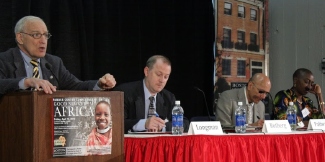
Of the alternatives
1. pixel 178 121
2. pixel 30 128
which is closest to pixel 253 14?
pixel 178 121

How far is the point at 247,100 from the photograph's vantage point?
4305 millimetres

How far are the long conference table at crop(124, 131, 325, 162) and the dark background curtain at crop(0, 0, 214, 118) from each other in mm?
1998


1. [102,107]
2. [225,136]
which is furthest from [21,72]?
[225,136]

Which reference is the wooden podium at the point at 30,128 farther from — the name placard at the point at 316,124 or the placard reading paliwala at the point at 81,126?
the name placard at the point at 316,124

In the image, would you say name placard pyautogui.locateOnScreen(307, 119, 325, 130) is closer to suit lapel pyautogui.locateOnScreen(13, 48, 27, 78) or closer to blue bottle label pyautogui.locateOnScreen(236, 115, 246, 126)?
blue bottle label pyautogui.locateOnScreen(236, 115, 246, 126)

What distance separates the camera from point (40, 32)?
2713 mm

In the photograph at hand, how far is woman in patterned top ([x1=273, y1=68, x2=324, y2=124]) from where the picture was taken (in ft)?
15.8

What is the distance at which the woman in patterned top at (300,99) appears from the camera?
15.8ft

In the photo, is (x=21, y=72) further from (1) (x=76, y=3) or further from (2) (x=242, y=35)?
(2) (x=242, y=35)

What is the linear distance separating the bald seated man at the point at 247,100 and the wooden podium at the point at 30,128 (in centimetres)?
197

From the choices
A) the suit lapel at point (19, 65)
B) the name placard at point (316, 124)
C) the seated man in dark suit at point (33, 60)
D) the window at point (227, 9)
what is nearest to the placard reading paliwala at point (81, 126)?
the seated man in dark suit at point (33, 60)

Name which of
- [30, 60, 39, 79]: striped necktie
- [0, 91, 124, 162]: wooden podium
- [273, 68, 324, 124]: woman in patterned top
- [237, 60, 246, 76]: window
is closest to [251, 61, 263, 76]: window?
[237, 60, 246, 76]: window

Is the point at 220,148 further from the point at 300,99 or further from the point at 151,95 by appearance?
the point at 300,99

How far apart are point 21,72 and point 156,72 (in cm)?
136
